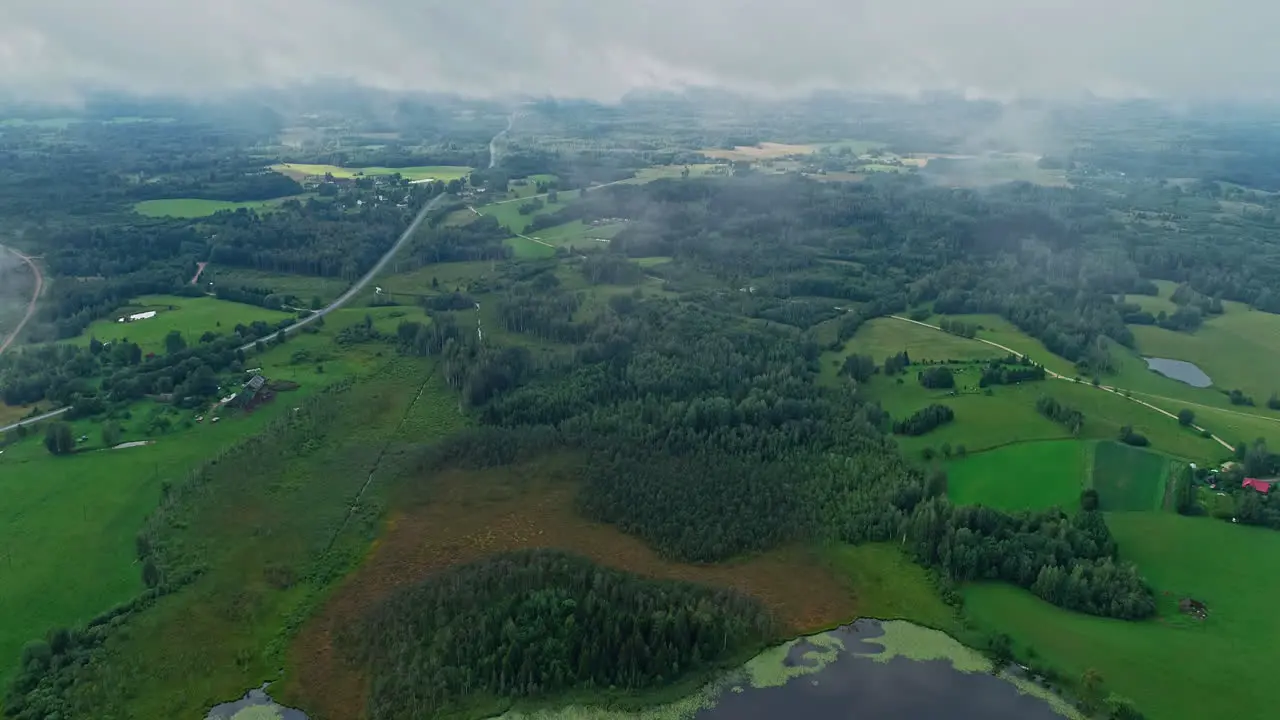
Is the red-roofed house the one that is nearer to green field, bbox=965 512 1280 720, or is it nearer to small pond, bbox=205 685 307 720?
green field, bbox=965 512 1280 720

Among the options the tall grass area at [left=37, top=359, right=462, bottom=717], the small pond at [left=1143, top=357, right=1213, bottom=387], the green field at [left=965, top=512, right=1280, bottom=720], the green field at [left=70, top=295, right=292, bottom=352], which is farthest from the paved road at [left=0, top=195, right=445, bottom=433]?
the small pond at [left=1143, top=357, right=1213, bottom=387]

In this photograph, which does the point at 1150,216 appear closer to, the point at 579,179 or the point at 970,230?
the point at 970,230

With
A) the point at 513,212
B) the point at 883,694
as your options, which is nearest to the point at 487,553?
the point at 883,694

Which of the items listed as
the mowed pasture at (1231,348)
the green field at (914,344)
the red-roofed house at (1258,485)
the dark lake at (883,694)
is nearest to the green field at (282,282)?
the green field at (914,344)

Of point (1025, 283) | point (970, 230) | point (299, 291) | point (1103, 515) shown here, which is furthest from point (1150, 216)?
point (299, 291)

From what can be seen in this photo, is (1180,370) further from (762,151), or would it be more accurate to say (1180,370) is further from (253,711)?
(762,151)

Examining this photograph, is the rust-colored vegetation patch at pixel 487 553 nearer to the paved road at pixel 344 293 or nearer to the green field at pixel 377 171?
the paved road at pixel 344 293

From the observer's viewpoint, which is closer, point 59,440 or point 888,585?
point 888,585
